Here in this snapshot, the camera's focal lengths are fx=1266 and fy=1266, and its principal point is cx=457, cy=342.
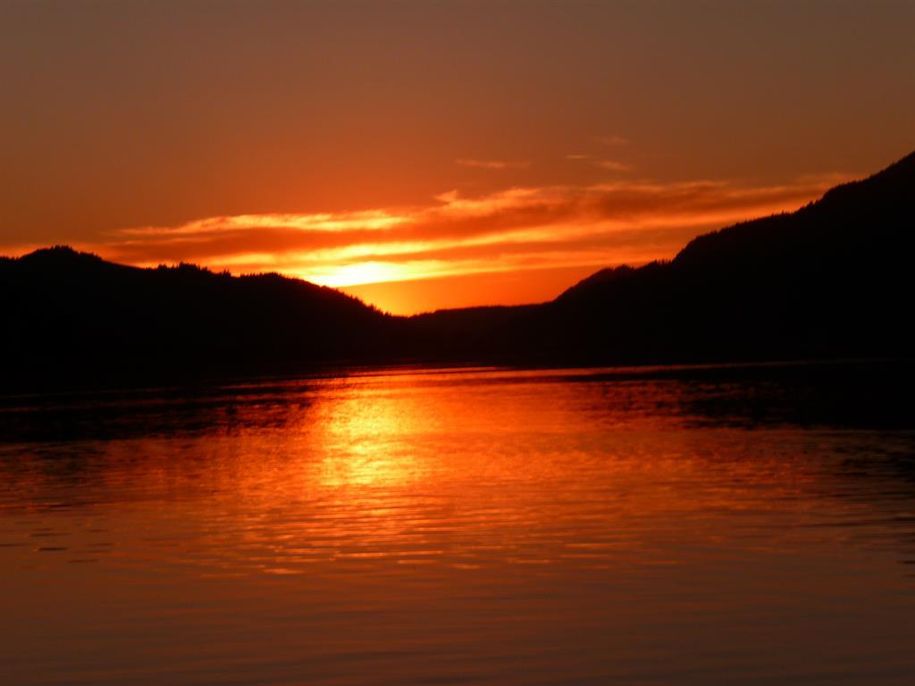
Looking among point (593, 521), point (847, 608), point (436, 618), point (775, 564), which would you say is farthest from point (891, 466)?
point (436, 618)

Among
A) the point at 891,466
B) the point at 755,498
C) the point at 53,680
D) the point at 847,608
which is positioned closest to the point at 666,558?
the point at 847,608

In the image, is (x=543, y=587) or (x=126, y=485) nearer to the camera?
(x=543, y=587)

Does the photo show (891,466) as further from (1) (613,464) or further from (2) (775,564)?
(2) (775,564)

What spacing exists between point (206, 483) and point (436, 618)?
57.9 feet

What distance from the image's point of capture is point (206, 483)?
32.4 meters

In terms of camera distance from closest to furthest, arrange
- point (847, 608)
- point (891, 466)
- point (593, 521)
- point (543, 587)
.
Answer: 1. point (847, 608)
2. point (543, 587)
3. point (593, 521)
4. point (891, 466)

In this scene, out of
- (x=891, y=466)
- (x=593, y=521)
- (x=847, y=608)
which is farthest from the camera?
(x=891, y=466)

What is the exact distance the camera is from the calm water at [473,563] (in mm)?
13969

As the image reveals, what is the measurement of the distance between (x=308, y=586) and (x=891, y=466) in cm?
1771

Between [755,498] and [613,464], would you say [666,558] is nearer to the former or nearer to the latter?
[755,498]

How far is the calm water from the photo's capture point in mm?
13969

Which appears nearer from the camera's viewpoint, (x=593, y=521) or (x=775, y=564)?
(x=775, y=564)

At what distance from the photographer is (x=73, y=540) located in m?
23.1

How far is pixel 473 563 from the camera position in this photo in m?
19.4
